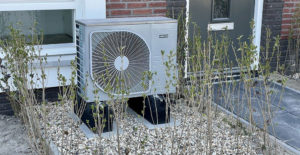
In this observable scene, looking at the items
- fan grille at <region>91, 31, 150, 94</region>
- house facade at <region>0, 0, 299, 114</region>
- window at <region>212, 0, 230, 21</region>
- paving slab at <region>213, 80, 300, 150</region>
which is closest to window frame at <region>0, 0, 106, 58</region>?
house facade at <region>0, 0, 299, 114</region>

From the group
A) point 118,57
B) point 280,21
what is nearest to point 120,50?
point 118,57

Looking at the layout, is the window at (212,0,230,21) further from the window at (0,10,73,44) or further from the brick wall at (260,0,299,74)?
the window at (0,10,73,44)

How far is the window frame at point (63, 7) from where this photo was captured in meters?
4.62

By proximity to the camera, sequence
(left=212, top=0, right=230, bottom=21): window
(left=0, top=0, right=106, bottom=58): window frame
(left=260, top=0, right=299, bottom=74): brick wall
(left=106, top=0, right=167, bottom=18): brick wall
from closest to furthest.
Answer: (left=0, top=0, right=106, bottom=58): window frame < (left=106, top=0, right=167, bottom=18): brick wall < (left=212, top=0, right=230, bottom=21): window < (left=260, top=0, right=299, bottom=74): brick wall

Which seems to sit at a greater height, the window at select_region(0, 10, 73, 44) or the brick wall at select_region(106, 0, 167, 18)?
the brick wall at select_region(106, 0, 167, 18)

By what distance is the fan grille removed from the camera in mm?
3828

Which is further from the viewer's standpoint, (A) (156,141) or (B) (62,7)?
(B) (62,7)

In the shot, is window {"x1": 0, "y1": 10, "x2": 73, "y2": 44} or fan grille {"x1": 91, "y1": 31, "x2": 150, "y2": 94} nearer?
fan grille {"x1": 91, "y1": 31, "x2": 150, "y2": 94}

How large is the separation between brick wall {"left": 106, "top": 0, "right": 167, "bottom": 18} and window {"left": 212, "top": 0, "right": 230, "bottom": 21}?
96cm

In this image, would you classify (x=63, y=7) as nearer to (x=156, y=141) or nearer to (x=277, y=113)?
(x=156, y=141)

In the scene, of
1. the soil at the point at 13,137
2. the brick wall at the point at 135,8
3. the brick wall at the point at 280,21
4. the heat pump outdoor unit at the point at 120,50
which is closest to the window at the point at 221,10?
the brick wall at the point at 280,21

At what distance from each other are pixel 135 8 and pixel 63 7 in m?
0.87

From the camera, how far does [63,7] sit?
4.84 metres

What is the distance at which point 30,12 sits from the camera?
477cm
